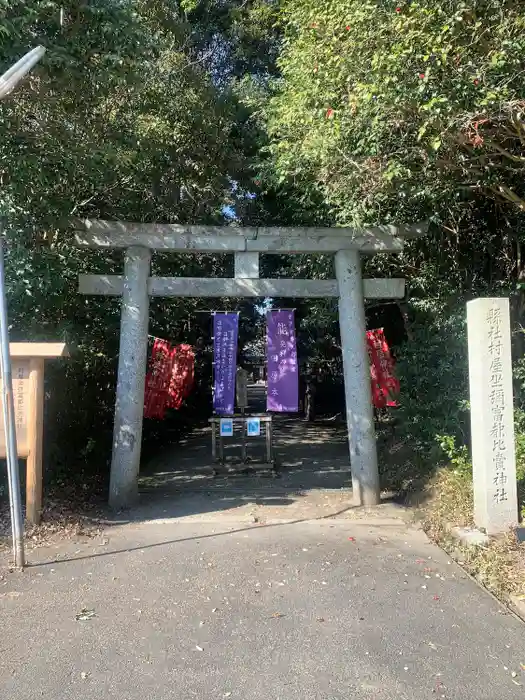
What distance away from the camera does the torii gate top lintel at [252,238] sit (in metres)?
6.97

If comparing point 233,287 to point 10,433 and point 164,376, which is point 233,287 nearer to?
point 10,433

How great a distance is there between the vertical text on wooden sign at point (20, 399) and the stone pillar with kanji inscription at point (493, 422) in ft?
15.7

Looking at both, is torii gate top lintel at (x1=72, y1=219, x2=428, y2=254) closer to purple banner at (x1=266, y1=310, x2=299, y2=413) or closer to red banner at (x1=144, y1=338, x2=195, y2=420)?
purple banner at (x1=266, y1=310, x2=299, y2=413)

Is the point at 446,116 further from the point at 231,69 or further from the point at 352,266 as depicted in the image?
the point at 231,69

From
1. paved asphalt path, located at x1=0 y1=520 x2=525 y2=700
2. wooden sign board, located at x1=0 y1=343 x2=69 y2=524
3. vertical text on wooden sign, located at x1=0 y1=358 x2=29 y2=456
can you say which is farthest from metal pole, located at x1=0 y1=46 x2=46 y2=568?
vertical text on wooden sign, located at x1=0 y1=358 x2=29 y2=456

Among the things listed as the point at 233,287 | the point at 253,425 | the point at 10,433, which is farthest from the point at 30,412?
the point at 253,425

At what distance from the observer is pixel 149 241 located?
7027 millimetres

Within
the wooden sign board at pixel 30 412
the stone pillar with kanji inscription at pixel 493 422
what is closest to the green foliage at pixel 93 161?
the wooden sign board at pixel 30 412

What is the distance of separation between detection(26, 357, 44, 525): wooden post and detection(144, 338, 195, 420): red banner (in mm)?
5747

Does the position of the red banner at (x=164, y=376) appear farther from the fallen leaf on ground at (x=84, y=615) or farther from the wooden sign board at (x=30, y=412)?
the fallen leaf on ground at (x=84, y=615)

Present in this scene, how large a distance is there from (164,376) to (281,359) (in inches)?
159

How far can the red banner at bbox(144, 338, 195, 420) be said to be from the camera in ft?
38.3

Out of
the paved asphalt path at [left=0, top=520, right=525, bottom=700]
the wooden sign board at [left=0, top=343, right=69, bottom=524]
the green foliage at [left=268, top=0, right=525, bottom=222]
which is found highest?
the green foliage at [left=268, top=0, right=525, bottom=222]

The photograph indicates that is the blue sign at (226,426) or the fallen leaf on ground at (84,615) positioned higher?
the blue sign at (226,426)
